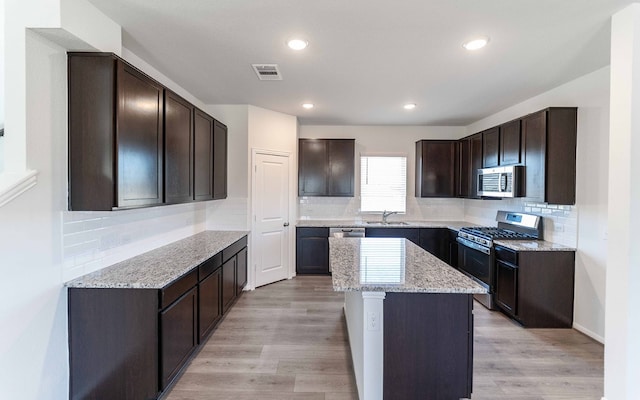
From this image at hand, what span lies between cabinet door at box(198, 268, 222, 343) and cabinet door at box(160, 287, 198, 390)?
106 mm

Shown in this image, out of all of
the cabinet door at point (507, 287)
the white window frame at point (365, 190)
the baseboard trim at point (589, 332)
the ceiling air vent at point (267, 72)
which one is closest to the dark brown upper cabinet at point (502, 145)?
the cabinet door at point (507, 287)

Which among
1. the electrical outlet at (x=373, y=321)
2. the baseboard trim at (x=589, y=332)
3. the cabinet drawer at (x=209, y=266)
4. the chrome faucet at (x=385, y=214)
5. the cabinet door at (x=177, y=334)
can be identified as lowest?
the baseboard trim at (x=589, y=332)

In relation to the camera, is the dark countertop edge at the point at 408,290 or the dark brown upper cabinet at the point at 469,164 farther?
the dark brown upper cabinet at the point at 469,164

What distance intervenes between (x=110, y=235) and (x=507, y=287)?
4.05 meters

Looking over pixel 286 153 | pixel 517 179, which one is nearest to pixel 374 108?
pixel 286 153

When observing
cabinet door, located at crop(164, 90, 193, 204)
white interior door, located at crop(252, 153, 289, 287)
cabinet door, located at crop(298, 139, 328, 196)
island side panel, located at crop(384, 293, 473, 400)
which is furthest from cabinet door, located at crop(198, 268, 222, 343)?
cabinet door, located at crop(298, 139, 328, 196)

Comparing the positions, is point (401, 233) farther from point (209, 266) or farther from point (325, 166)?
point (209, 266)

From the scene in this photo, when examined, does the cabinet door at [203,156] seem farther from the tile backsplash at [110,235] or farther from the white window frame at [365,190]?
the white window frame at [365,190]

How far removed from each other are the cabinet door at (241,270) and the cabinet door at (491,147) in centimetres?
370

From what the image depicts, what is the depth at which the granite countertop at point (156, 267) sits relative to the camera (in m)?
2.06

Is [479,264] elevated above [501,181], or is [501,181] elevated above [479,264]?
[501,181]

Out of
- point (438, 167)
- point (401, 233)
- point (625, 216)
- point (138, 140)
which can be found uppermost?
point (438, 167)

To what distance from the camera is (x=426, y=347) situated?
1914mm

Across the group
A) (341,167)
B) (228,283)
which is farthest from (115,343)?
(341,167)
